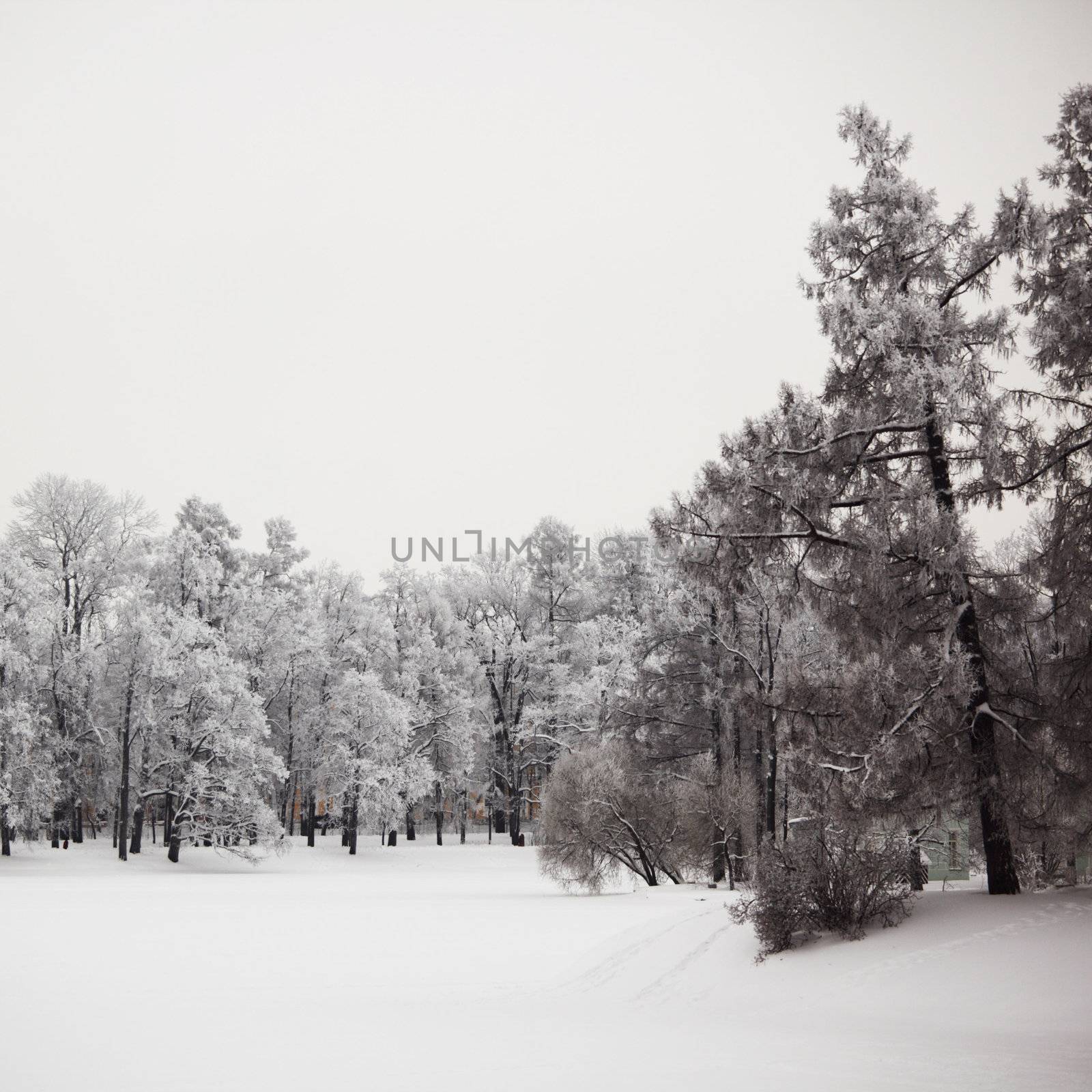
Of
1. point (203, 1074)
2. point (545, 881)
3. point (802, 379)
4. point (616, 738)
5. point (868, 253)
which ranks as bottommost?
point (545, 881)

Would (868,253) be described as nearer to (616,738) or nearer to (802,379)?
(802,379)

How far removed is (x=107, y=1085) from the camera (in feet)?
20.2

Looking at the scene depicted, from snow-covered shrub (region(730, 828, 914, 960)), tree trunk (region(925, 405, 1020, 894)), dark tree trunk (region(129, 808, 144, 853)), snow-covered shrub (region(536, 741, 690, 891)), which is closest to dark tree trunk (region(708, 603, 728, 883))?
snow-covered shrub (region(536, 741, 690, 891))

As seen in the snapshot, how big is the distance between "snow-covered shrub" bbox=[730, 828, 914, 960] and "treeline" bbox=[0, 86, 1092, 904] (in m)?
0.21

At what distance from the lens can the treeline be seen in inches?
401

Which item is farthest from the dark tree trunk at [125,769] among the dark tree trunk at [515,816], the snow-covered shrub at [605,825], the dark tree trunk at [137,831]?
the dark tree trunk at [515,816]

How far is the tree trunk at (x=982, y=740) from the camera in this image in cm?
995

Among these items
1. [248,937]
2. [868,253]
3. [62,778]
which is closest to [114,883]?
[62,778]

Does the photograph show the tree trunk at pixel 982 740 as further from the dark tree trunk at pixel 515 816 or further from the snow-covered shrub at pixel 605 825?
the dark tree trunk at pixel 515 816

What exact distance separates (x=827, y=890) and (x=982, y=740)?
218cm

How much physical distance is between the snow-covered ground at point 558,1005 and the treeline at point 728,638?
Answer: 5.09 feet

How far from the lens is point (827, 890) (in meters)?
10.0

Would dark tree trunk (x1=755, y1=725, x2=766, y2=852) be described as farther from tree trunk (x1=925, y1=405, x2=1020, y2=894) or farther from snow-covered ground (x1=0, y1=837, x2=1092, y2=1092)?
tree trunk (x1=925, y1=405, x2=1020, y2=894)

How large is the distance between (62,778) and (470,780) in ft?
59.7
